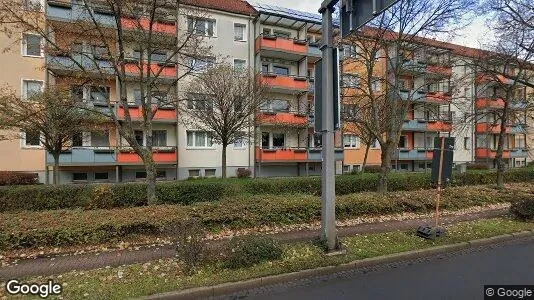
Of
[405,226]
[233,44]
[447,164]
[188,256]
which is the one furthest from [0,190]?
[233,44]

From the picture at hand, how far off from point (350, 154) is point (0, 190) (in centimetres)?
2509

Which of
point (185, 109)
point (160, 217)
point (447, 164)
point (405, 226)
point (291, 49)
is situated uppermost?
point (291, 49)

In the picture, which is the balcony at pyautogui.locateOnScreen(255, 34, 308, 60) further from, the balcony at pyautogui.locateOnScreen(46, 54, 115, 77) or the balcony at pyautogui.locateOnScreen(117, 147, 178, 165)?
the balcony at pyautogui.locateOnScreen(46, 54, 115, 77)

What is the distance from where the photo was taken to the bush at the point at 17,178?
54.4ft

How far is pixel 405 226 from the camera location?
8.77 meters

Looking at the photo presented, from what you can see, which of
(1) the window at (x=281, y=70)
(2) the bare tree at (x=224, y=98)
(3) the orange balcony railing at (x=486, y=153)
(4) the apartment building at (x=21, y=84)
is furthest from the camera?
(3) the orange balcony railing at (x=486, y=153)

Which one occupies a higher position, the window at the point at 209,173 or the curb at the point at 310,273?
the window at the point at 209,173

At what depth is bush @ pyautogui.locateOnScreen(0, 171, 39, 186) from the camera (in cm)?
1659

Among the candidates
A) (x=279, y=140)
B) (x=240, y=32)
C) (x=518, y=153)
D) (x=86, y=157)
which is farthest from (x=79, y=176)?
(x=518, y=153)

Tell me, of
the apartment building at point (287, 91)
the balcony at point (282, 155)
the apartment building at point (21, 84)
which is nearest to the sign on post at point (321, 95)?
the apartment building at point (287, 91)

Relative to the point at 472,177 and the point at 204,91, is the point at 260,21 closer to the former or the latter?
the point at 204,91

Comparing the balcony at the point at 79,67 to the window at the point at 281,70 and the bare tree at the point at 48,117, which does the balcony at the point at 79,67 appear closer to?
the bare tree at the point at 48,117
